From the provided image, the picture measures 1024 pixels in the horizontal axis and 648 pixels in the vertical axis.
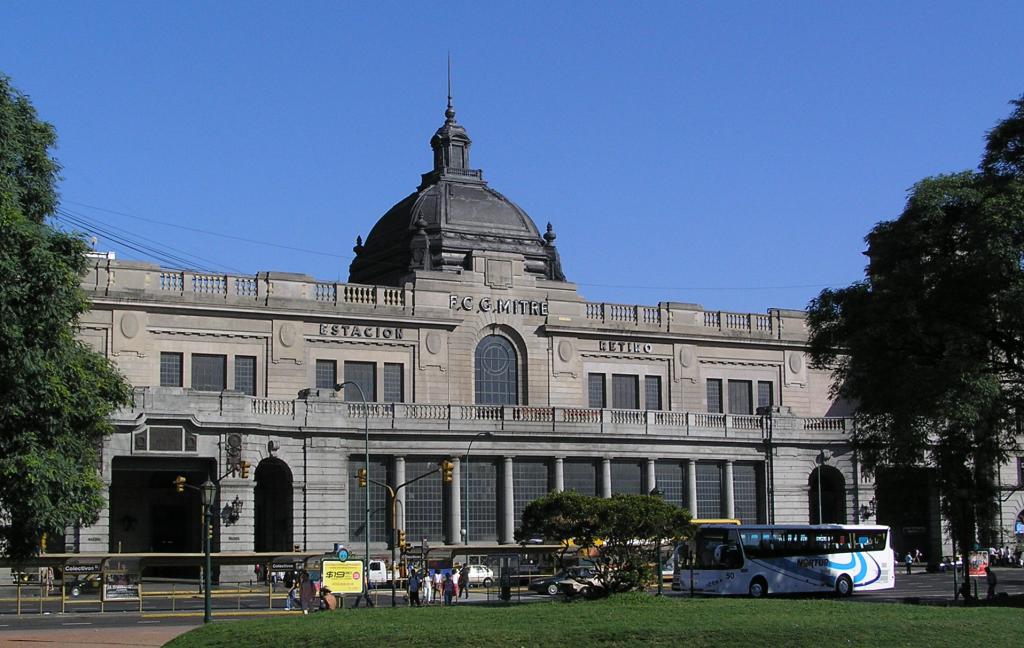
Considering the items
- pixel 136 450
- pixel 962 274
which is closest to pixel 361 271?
pixel 136 450

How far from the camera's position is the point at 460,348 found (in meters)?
80.9

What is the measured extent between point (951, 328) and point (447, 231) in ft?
155

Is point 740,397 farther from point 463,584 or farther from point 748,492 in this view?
point 463,584

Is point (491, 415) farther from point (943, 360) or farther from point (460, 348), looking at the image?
point (943, 360)

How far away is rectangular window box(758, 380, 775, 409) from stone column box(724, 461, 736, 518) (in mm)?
7735

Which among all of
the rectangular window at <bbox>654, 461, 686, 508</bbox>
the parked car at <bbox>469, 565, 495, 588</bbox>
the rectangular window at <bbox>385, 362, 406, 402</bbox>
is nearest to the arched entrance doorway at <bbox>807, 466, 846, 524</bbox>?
the rectangular window at <bbox>654, 461, 686, 508</bbox>

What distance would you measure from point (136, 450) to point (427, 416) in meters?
15.0

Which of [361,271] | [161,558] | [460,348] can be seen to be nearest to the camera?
[161,558]

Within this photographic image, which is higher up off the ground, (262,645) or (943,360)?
(943,360)

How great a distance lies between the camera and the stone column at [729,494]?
81000 mm

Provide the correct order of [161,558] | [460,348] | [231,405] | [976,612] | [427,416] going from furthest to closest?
[460,348] → [427,416] → [231,405] → [161,558] → [976,612]

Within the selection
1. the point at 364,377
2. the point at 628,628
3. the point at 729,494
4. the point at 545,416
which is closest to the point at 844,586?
the point at 729,494

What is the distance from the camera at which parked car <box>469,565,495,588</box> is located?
6972 cm

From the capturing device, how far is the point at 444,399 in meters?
79.9
